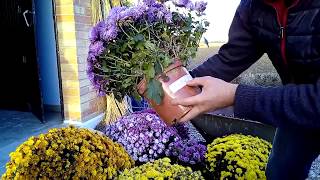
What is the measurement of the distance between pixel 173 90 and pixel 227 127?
167cm

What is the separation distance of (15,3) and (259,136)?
3.48m

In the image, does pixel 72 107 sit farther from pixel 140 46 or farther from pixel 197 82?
pixel 197 82

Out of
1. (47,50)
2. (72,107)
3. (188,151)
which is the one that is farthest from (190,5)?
(47,50)

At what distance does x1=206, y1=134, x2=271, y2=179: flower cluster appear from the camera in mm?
2182

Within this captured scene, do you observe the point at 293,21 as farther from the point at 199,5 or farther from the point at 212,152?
the point at 212,152

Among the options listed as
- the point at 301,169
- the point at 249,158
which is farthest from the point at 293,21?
the point at 249,158

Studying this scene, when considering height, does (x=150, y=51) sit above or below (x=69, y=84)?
above

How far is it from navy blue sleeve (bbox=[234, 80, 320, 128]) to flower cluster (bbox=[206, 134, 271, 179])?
3.70 feet

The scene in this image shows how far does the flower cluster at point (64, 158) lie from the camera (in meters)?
1.91

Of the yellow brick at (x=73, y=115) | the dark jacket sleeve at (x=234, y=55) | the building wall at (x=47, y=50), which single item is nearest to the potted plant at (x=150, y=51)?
the dark jacket sleeve at (x=234, y=55)

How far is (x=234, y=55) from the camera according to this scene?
151cm

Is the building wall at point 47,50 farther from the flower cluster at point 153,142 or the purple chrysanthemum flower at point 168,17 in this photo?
the purple chrysanthemum flower at point 168,17

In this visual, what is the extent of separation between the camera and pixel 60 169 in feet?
6.26

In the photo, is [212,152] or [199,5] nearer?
[199,5]
